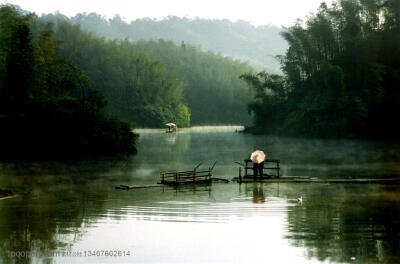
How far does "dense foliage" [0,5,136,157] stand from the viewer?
51.8 m

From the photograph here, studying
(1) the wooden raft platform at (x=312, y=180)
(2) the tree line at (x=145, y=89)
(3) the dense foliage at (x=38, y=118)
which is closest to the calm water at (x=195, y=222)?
(1) the wooden raft platform at (x=312, y=180)

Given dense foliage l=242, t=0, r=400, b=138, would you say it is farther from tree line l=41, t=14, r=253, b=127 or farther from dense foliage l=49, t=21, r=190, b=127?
dense foliage l=49, t=21, r=190, b=127

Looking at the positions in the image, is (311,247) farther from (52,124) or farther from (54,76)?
(54,76)

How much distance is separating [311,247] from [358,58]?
63.1m

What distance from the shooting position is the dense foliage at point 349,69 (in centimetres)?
7300

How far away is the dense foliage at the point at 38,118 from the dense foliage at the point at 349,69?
33.0 metres

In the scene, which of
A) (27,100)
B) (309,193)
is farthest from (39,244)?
(27,100)

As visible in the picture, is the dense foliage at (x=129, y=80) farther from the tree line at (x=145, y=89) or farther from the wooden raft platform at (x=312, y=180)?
the wooden raft platform at (x=312, y=180)

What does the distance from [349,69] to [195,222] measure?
62.5 metres

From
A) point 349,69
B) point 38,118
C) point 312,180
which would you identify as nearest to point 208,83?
point 349,69

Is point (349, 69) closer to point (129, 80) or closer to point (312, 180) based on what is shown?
point (312, 180)

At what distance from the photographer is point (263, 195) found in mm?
25625

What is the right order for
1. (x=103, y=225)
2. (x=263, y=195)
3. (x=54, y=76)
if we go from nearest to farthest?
(x=103, y=225) → (x=263, y=195) → (x=54, y=76)

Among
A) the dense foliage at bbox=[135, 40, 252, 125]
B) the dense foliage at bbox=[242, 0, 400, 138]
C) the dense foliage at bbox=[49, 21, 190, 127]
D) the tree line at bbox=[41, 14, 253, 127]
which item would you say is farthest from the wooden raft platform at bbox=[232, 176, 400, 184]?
the dense foliage at bbox=[135, 40, 252, 125]
